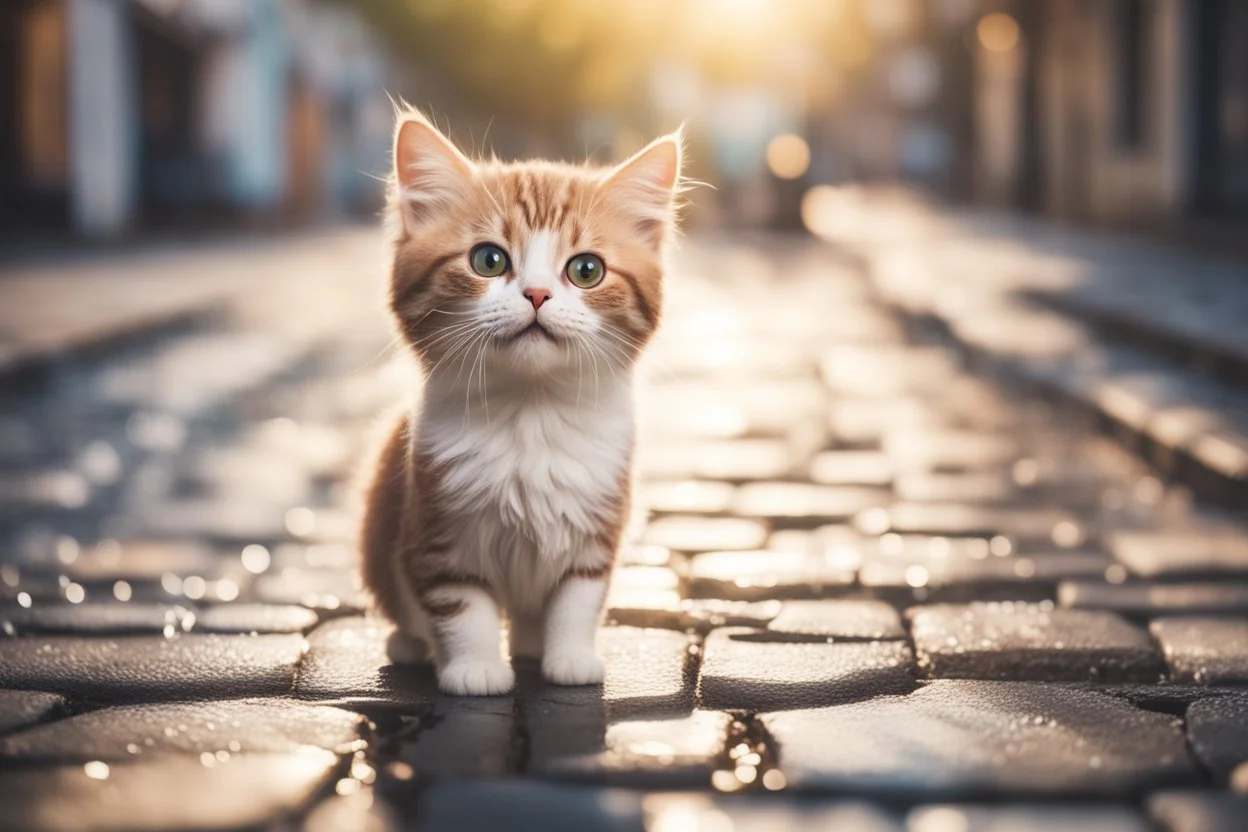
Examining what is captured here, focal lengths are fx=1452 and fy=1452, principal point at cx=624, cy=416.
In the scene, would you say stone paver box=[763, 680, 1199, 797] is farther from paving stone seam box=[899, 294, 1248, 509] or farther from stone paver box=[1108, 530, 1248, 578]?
paving stone seam box=[899, 294, 1248, 509]

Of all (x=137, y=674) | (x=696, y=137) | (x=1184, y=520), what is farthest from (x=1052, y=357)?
(x=696, y=137)

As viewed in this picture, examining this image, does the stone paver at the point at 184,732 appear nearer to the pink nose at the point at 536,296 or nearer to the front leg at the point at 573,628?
the front leg at the point at 573,628

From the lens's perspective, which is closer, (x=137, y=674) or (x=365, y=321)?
(x=137, y=674)

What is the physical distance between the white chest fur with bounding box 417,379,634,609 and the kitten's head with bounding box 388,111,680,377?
89mm

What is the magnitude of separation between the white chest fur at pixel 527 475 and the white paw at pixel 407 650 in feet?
0.99

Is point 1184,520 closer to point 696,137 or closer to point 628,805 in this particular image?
point 628,805

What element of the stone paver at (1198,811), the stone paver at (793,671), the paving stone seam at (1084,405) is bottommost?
the paving stone seam at (1084,405)

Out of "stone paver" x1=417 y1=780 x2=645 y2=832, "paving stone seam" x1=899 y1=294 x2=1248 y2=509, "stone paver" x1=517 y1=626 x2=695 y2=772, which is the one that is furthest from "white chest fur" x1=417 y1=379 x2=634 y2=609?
"paving stone seam" x1=899 y1=294 x2=1248 y2=509

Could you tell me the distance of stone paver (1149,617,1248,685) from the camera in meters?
3.00

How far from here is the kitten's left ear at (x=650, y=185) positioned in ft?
9.71

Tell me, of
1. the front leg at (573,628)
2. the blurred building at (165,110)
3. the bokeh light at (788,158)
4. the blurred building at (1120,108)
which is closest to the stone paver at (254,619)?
the front leg at (573,628)

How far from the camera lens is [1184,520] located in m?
4.70

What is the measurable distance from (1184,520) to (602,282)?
2.67 metres

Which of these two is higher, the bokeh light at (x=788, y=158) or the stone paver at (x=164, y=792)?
the bokeh light at (x=788, y=158)
